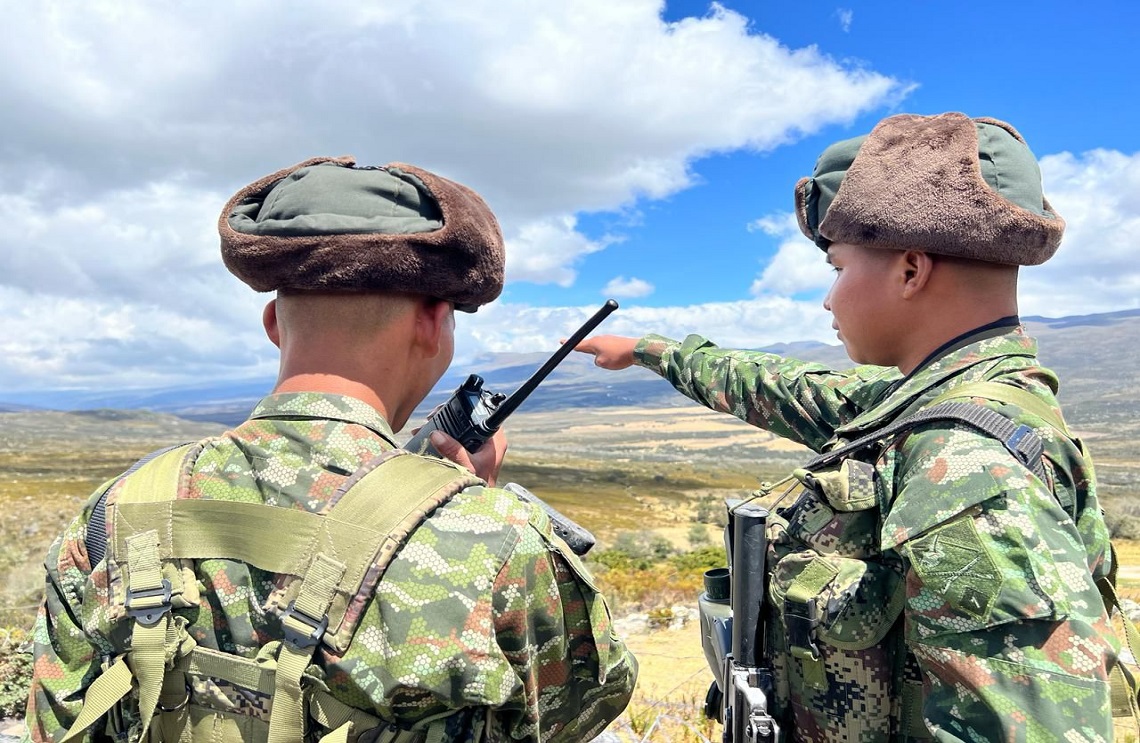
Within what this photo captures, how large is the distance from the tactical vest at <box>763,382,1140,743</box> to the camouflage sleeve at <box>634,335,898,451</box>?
78 centimetres

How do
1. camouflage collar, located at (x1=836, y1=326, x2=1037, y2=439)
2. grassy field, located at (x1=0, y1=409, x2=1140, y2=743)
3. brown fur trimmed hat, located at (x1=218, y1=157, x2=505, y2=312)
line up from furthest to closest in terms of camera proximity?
grassy field, located at (x1=0, y1=409, x2=1140, y2=743) < camouflage collar, located at (x1=836, y1=326, x2=1037, y2=439) < brown fur trimmed hat, located at (x1=218, y1=157, x2=505, y2=312)

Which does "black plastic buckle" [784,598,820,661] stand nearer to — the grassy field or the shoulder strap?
the shoulder strap

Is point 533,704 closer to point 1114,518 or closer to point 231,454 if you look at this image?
point 231,454

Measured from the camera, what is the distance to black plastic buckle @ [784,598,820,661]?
201 cm

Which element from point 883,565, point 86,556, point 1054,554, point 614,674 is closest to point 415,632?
point 614,674

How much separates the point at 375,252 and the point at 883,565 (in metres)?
1.56

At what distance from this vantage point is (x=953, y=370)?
Result: 6.89 feet

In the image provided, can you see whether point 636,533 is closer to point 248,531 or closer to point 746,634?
point 746,634

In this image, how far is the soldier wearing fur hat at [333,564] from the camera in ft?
5.69

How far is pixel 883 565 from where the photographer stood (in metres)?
1.96

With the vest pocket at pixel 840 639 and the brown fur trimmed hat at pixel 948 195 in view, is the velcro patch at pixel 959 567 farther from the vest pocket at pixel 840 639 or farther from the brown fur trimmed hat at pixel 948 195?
the brown fur trimmed hat at pixel 948 195

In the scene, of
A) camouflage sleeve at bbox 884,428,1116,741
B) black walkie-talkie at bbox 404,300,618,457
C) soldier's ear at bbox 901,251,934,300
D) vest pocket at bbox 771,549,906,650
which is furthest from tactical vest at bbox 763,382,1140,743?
black walkie-talkie at bbox 404,300,618,457

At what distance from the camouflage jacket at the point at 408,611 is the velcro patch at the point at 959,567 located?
2.61ft

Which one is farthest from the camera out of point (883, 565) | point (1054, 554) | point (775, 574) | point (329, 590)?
point (775, 574)
